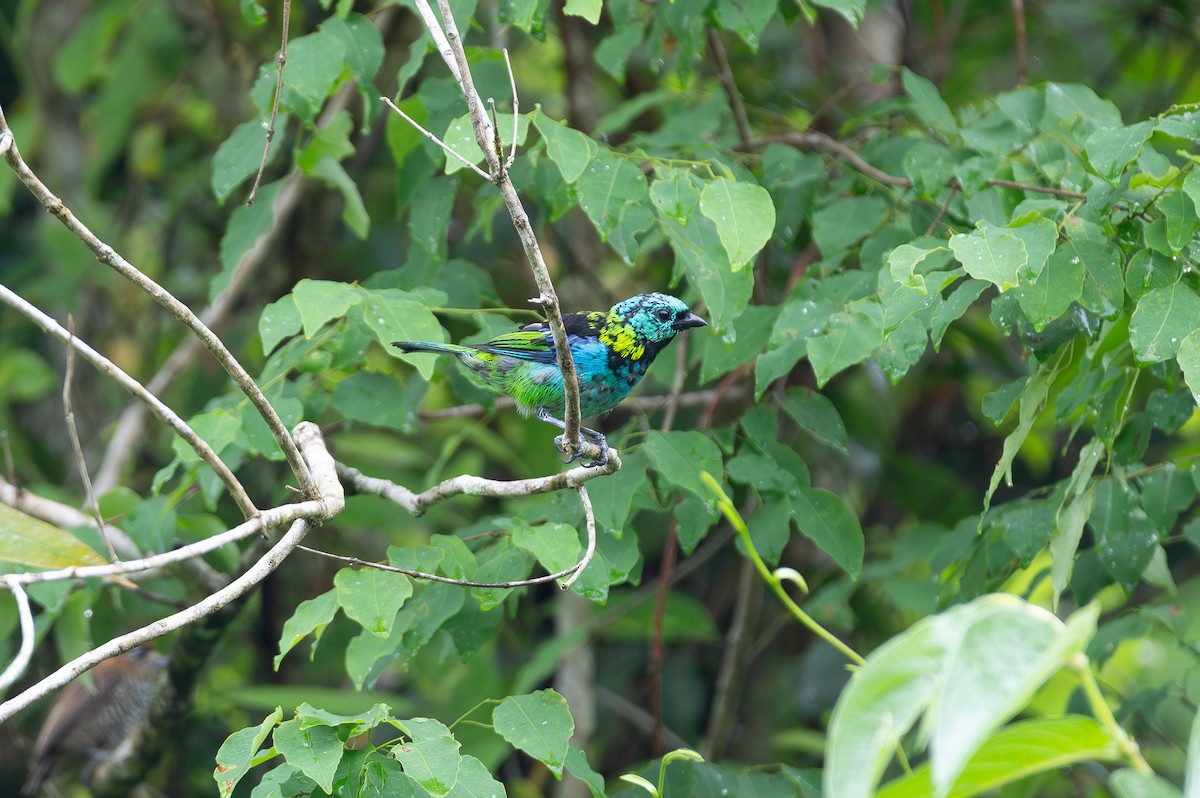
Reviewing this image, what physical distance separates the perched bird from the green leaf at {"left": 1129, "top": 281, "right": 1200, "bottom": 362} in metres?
4.03

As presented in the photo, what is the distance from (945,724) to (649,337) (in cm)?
266

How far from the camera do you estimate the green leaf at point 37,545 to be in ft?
9.20

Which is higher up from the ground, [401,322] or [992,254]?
[992,254]

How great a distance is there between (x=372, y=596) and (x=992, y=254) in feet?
4.99

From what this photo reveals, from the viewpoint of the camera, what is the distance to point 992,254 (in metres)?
2.32

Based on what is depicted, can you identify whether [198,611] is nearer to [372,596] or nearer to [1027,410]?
[372,596]

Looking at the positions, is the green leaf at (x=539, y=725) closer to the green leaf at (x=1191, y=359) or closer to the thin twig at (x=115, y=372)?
the thin twig at (x=115, y=372)

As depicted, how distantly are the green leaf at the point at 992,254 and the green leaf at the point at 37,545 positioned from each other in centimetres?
223

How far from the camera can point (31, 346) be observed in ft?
20.5

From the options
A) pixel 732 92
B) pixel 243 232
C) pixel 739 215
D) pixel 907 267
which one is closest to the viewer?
pixel 907 267

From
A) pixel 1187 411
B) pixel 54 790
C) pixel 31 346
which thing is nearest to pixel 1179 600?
pixel 1187 411

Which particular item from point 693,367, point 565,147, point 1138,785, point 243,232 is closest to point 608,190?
point 565,147

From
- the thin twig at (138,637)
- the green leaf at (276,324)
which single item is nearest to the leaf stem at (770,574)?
the thin twig at (138,637)

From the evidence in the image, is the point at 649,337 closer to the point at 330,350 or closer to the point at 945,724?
the point at 330,350
